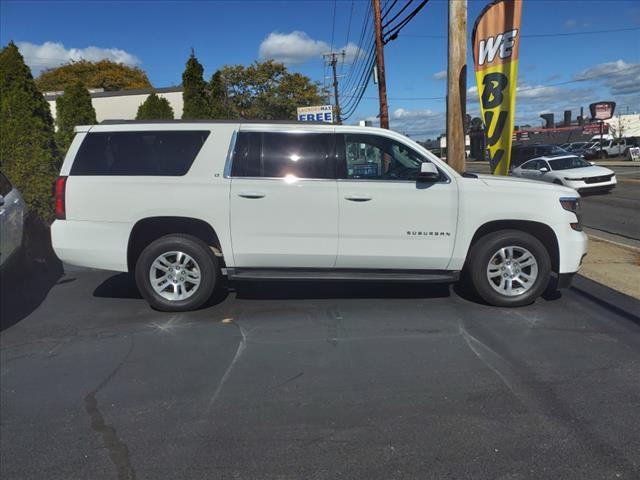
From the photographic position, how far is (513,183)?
543cm

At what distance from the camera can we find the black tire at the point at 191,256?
5383mm

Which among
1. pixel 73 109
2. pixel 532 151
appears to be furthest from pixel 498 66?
pixel 532 151

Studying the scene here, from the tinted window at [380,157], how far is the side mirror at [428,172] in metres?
0.19

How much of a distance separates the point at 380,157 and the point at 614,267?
13.1 ft

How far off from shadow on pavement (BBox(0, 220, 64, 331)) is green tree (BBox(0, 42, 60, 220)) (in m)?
0.47

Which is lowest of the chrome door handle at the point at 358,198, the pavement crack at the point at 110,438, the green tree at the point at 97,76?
the pavement crack at the point at 110,438

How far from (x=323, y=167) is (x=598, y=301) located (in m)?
3.27

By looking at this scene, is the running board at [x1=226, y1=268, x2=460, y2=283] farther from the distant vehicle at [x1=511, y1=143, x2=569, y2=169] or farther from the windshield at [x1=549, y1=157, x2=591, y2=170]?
the distant vehicle at [x1=511, y1=143, x2=569, y2=169]

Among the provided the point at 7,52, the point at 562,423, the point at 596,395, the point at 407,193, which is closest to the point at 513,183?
the point at 407,193

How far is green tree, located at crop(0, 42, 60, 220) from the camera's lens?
812 cm

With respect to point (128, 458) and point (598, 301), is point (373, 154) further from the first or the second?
point (128, 458)

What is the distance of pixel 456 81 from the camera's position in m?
10.0

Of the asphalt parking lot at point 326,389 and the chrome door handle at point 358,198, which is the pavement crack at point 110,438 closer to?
the asphalt parking lot at point 326,389

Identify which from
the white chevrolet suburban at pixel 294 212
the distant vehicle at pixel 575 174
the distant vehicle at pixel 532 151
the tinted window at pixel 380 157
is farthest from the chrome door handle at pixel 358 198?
the distant vehicle at pixel 532 151
